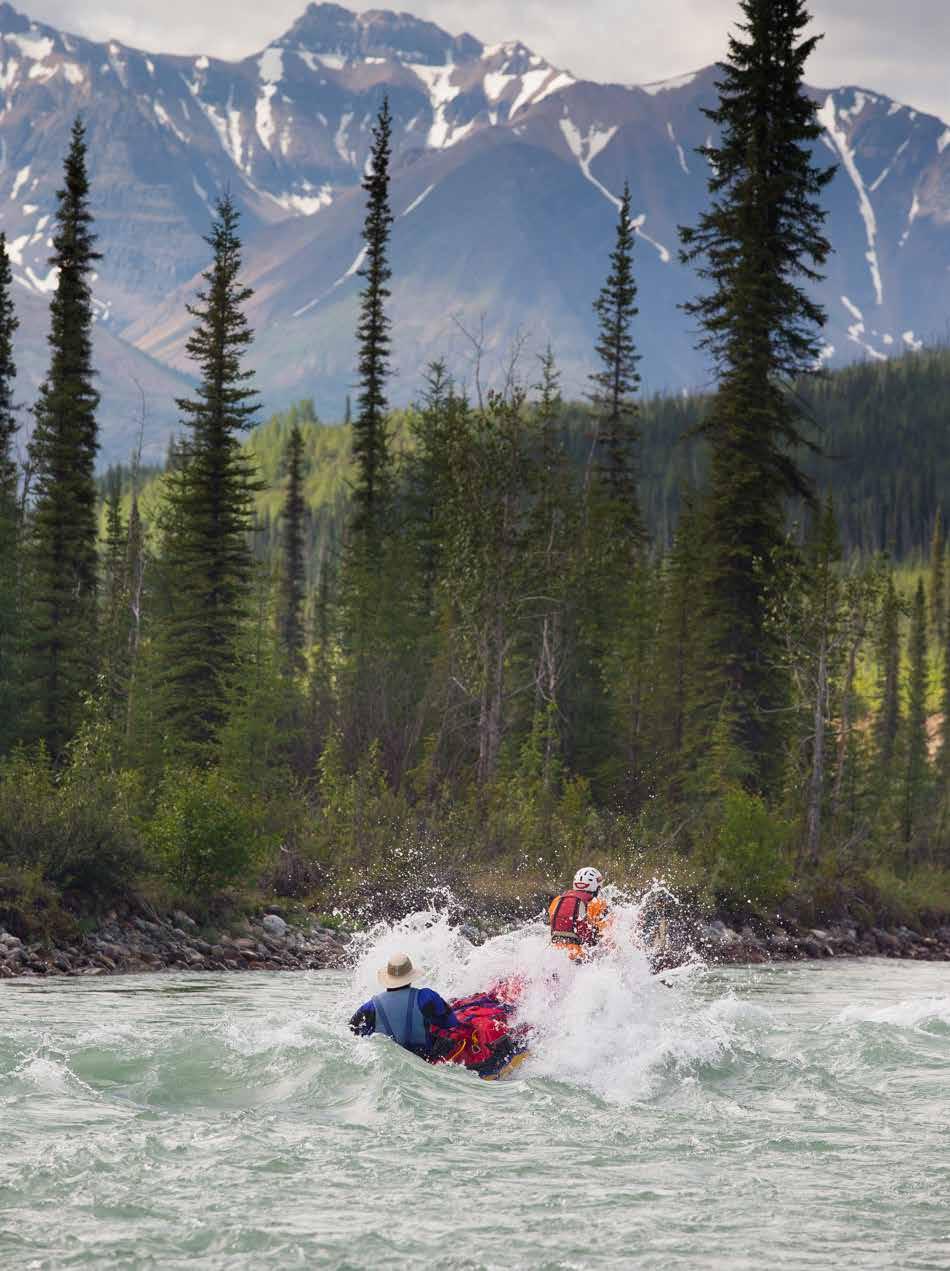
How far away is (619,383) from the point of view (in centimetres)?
5981

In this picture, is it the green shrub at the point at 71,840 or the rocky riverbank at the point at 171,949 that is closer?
the rocky riverbank at the point at 171,949

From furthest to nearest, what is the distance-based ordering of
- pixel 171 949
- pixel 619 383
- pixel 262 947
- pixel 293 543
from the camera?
pixel 293 543
pixel 619 383
pixel 262 947
pixel 171 949

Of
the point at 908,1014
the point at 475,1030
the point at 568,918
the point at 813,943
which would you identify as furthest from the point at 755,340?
the point at 475,1030

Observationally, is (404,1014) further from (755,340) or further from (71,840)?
(755,340)

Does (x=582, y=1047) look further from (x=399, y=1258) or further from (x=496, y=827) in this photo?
(x=496, y=827)

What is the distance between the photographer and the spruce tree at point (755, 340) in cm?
4125

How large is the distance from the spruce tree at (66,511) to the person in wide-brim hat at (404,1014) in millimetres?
25831

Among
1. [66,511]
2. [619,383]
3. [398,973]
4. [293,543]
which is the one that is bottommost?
[398,973]

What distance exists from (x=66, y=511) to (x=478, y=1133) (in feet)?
108

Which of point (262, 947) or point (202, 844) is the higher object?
point (202, 844)

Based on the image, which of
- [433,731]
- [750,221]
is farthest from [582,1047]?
[750,221]

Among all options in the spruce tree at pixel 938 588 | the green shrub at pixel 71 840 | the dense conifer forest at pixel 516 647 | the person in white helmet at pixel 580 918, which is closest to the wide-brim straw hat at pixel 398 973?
the person in white helmet at pixel 580 918

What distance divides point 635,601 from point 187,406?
14.2 m

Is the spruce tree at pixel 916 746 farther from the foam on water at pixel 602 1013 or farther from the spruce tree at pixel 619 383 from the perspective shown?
the foam on water at pixel 602 1013
